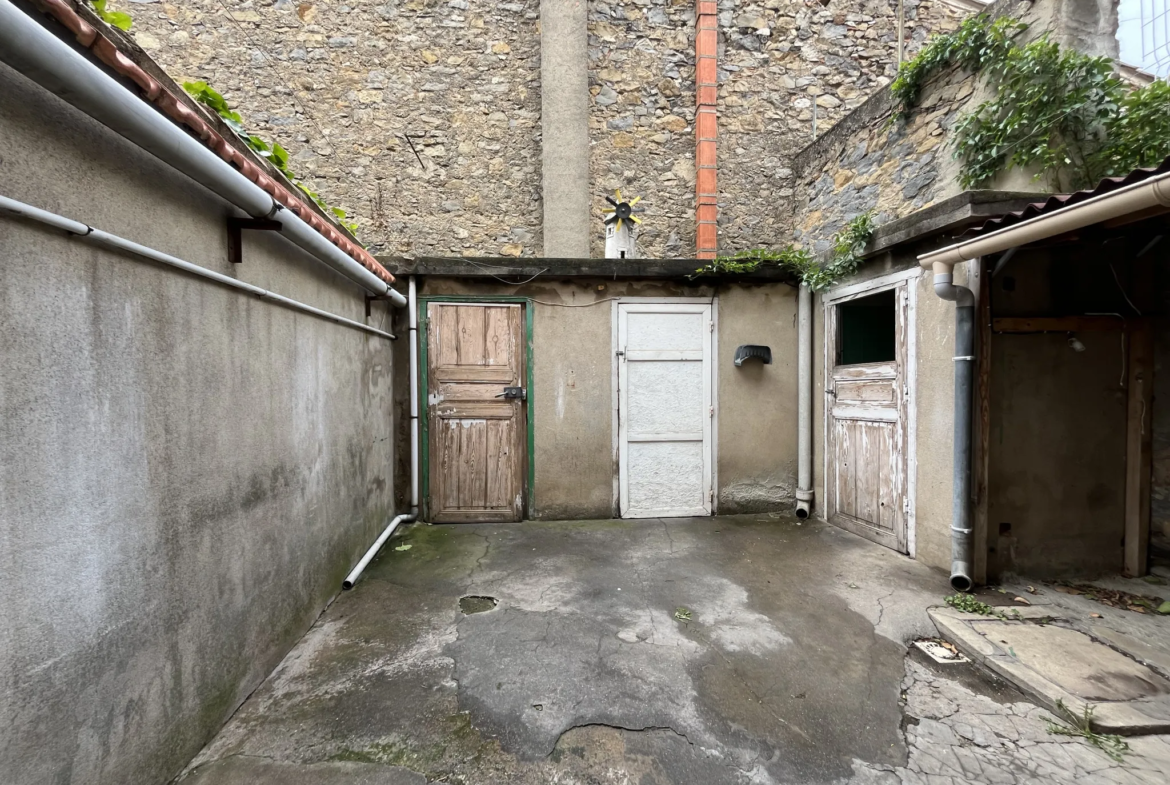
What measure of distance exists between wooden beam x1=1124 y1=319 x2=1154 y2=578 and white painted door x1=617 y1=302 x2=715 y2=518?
10.2ft

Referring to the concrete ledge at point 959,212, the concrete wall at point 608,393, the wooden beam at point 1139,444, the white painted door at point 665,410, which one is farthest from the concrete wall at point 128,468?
the wooden beam at point 1139,444

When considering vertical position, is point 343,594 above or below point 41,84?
below

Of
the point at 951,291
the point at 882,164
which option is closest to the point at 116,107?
the point at 951,291

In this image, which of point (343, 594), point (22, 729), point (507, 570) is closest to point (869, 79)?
point (507, 570)

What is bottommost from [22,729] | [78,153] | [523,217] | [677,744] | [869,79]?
[677,744]

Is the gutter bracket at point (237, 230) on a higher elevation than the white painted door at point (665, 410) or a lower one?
higher

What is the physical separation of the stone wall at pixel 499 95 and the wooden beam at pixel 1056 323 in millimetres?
3647

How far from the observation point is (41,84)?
1235 millimetres

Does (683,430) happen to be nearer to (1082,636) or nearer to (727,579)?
(727,579)

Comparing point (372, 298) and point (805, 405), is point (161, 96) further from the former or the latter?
point (805, 405)

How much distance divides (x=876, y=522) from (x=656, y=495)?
2065mm

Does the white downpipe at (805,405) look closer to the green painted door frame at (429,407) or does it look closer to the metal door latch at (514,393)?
the green painted door frame at (429,407)

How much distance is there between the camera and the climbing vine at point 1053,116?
9.61 ft

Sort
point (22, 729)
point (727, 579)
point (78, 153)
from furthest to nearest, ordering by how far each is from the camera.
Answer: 1. point (727, 579)
2. point (78, 153)
3. point (22, 729)
